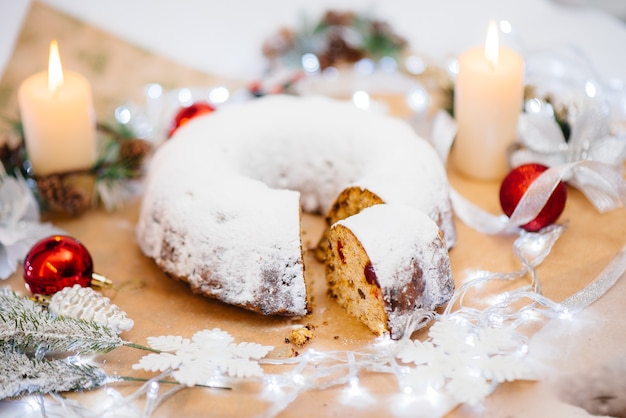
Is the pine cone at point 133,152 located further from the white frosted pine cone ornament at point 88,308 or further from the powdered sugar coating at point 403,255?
the powdered sugar coating at point 403,255

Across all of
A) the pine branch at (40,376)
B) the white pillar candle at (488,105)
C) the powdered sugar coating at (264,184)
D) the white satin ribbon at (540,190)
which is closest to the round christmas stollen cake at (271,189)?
the powdered sugar coating at (264,184)

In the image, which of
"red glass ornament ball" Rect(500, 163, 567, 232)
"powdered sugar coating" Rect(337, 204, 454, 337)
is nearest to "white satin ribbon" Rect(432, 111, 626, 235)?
"red glass ornament ball" Rect(500, 163, 567, 232)

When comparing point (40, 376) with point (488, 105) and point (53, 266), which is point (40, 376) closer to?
point (53, 266)

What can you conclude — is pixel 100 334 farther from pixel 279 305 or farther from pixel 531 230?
pixel 531 230

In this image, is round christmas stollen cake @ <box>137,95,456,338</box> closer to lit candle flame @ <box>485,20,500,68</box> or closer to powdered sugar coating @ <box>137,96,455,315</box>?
powdered sugar coating @ <box>137,96,455,315</box>

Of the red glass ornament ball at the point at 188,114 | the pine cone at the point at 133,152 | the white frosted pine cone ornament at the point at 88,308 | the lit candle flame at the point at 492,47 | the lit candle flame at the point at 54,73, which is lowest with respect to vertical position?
the white frosted pine cone ornament at the point at 88,308

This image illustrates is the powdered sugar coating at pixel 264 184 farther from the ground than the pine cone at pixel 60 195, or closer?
farther from the ground
